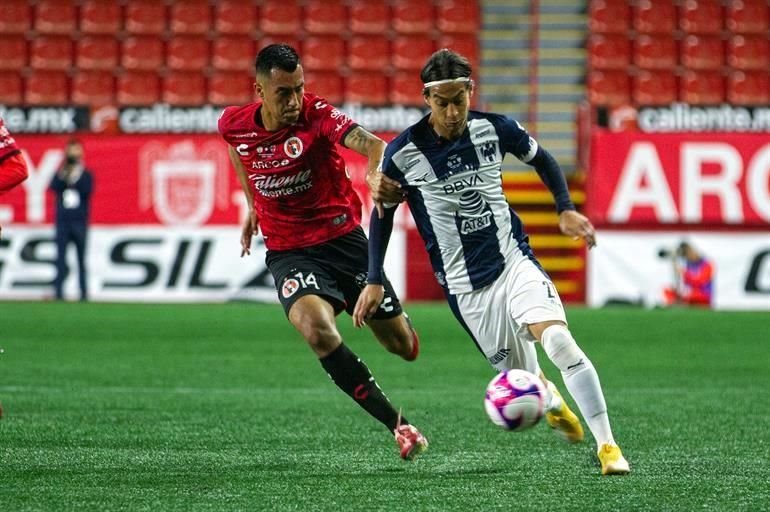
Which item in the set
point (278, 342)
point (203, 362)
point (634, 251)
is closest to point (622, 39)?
point (634, 251)

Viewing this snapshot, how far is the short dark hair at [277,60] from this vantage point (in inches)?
243

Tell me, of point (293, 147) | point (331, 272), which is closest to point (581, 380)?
point (331, 272)

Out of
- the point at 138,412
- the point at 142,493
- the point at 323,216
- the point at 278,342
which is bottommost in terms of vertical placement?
the point at 278,342

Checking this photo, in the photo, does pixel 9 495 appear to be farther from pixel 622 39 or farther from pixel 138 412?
pixel 622 39

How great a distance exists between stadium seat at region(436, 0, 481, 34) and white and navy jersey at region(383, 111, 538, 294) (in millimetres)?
15315

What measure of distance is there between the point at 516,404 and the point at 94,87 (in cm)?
1676

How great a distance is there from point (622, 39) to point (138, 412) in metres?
15.0

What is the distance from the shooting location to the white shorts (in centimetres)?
594

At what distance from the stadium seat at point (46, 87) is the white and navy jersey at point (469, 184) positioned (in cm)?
1589

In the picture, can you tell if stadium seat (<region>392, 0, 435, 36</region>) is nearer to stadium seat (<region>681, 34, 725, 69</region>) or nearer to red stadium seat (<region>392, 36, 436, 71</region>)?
red stadium seat (<region>392, 36, 436, 71</region>)

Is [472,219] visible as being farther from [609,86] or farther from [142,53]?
[142,53]

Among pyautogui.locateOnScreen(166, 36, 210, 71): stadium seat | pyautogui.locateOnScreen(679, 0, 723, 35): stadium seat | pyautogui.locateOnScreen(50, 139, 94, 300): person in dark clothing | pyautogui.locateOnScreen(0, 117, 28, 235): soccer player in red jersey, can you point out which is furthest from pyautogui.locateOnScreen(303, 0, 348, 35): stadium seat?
pyautogui.locateOnScreen(0, 117, 28, 235): soccer player in red jersey

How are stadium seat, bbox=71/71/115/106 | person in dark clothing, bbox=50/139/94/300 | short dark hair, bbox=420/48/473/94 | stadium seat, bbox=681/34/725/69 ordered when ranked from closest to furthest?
short dark hair, bbox=420/48/473/94
person in dark clothing, bbox=50/139/94/300
stadium seat, bbox=71/71/115/106
stadium seat, bbox=681/34/725/69

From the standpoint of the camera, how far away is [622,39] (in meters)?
21.2
